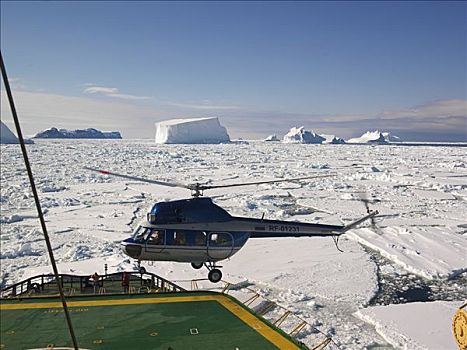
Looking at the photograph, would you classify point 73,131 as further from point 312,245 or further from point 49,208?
point 312,245

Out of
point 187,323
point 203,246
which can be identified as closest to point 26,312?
point 187,323

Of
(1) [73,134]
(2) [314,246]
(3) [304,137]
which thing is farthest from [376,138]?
(2) [314,246]

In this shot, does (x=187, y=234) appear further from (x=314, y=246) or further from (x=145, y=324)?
(x=314, y=246)

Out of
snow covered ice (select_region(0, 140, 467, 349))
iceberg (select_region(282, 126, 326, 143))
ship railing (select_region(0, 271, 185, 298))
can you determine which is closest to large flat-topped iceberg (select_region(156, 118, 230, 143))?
iceberg (select_region(282, 126, 326, 143))

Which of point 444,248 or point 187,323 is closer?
point 187,323

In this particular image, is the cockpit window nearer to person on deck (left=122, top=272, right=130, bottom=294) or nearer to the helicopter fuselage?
the helicopter fuselage
